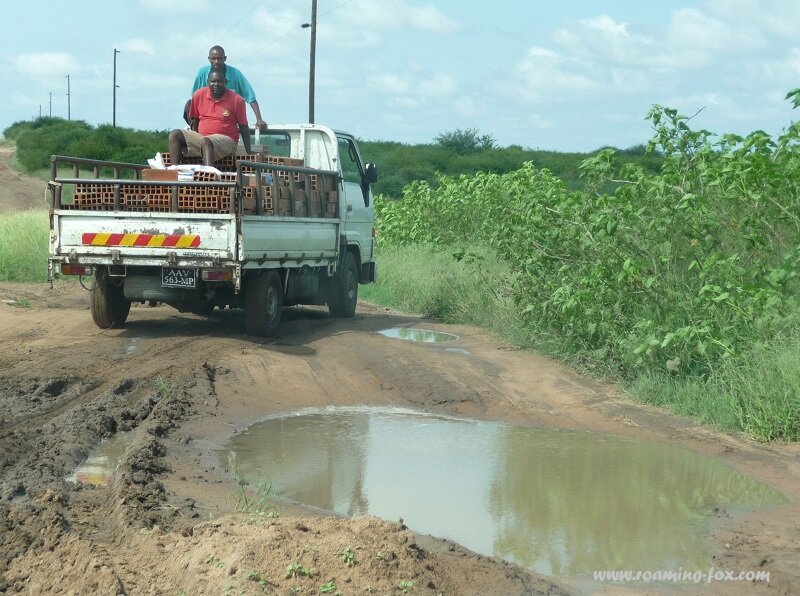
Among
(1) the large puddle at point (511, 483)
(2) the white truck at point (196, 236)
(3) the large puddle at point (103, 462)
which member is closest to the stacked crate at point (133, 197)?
(2) the white truck at point (196, 236)

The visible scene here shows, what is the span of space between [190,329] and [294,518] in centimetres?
702

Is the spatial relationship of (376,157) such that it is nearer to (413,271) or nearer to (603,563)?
(413,271)

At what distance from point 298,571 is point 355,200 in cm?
977

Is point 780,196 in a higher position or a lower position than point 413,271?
higher

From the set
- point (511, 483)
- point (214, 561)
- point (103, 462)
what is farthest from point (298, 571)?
point (103, 462)

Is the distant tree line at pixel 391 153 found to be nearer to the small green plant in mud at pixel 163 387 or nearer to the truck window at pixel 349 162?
the truck window at pixel 349 162

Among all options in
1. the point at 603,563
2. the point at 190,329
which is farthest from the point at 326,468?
the point at 190,329

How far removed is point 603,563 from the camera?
16.7ft

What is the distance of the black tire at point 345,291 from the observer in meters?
13.4

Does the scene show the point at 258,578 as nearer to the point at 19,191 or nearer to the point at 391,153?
the point at 19,191

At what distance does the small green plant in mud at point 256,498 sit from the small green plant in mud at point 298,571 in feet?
2.42

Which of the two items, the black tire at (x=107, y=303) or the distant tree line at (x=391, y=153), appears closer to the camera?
the black tire at (x=107, y=303)

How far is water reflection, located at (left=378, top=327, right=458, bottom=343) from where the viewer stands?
12266mm

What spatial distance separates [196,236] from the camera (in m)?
10.3
